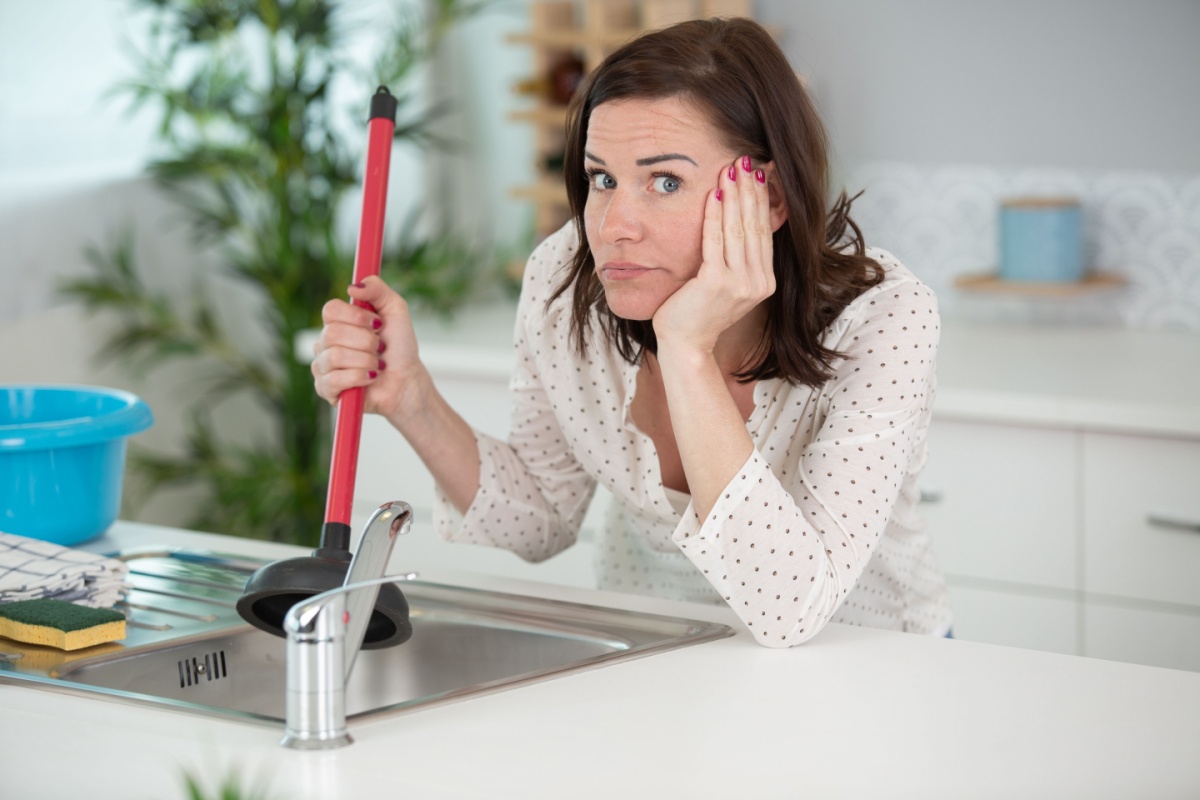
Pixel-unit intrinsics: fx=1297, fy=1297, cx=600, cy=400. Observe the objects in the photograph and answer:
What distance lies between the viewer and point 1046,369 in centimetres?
216

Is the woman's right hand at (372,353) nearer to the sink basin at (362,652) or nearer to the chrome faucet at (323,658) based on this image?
the sink basin at (362,652)

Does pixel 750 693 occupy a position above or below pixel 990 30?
below

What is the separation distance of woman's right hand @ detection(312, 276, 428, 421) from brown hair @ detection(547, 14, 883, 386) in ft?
0.75

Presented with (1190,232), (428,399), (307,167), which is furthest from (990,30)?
(428,399)

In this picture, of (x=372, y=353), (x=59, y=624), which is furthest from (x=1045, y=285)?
(x=59, y=624)

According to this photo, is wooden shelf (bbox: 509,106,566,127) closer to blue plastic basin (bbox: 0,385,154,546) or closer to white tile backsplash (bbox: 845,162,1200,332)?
white tile backsplash (bbox: 845,162,1200,332)

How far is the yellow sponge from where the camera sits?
42.6 inches

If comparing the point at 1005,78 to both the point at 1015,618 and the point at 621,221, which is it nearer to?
the point at 1015,618

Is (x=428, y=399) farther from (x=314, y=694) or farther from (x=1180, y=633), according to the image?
(x=1180, y=633)

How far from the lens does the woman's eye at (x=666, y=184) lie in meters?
1.17

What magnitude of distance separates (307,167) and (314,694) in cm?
207

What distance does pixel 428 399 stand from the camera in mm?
1368

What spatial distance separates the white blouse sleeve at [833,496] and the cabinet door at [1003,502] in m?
0.76

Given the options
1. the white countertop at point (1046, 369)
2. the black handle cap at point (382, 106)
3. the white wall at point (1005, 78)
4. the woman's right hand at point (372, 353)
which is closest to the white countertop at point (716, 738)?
the woman's right hand at point (372, 353)
